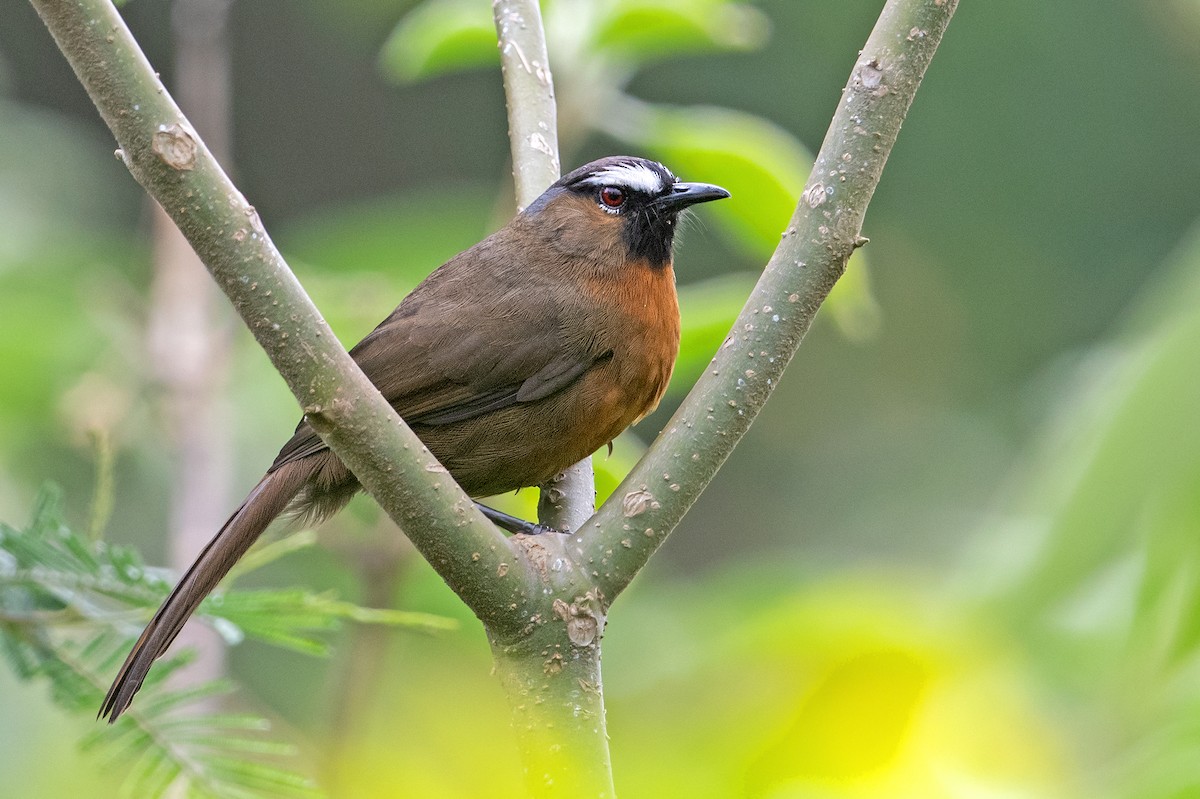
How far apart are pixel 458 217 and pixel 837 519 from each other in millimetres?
2841

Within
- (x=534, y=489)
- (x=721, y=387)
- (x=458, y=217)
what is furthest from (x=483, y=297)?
(x=721, y=387)

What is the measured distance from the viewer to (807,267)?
7.14 feet

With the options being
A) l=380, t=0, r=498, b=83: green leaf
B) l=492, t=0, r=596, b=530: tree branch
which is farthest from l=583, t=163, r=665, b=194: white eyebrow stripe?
l=492, t=0, r=596, b=530: tree branch

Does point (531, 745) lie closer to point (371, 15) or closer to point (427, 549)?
point (427, 549)

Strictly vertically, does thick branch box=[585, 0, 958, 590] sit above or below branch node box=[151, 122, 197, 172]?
above

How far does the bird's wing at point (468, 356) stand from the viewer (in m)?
3.15

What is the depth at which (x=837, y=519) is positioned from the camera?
20.7 feet

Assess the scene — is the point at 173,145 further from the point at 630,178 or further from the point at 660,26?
the point at 630,178

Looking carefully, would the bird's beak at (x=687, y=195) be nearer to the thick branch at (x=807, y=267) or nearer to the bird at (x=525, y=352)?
the bird at (x=525, y=352)

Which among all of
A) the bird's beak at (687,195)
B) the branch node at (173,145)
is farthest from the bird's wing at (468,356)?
the branch node at (173,145)

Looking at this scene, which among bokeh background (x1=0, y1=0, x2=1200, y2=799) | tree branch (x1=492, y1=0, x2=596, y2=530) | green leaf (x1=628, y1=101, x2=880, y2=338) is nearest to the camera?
bokeh background (x1=0, y1=0, x2=1200, y2=799)

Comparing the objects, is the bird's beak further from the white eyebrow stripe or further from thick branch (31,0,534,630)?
thick branch (31,0,534,630)

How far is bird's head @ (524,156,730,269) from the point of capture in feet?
11.5

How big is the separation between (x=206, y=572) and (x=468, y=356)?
38.2 inches
